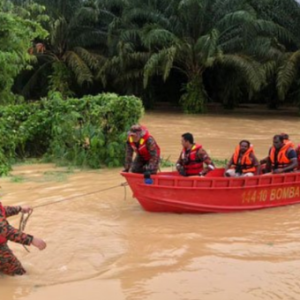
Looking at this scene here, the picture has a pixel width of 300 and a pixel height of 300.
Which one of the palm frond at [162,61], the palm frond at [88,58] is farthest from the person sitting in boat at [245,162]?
the palm frond at [88,58]

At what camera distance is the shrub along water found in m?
11.5

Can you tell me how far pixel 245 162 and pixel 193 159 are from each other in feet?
Result: 3.33

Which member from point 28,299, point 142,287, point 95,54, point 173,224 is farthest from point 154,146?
point 95,54

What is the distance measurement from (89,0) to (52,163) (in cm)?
1618

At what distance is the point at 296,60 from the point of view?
2331cm

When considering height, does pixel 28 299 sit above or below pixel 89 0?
below

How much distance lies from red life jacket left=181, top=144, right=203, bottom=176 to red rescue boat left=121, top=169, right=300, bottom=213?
0.40 metres

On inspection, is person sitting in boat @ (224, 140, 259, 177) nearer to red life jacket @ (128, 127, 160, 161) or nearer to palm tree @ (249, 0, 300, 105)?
red life jacket @ (128, 127, 160, 161)

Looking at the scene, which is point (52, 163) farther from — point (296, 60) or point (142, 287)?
point (296, 60)

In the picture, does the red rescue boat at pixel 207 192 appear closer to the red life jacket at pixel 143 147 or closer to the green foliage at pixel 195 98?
the red life jacket at pixel 143 147

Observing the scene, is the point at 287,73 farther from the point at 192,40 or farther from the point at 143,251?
the point at 143,251

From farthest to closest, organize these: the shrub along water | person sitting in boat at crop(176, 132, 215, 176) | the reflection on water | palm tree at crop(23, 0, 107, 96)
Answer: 1. palm tree at crop(23, 0, 107, 96)
2. the shrub along water
3. person sitting in boat at crop(176, 132, 215, 176)
4. the reflection on water

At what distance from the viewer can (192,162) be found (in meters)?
8.42

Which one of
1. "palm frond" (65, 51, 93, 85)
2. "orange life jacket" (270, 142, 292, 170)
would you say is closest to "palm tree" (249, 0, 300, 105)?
"palm frond" (65, 51, 93, 85)
